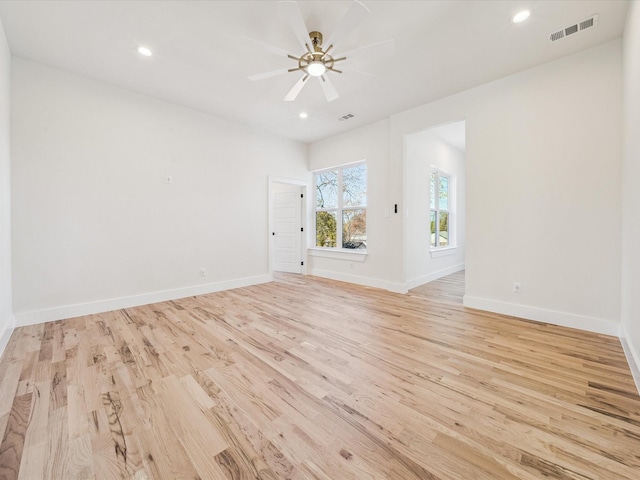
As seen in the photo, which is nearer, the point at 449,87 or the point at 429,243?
the point at 449,87

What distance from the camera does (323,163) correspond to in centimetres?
578

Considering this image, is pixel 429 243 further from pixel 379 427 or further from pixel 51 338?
pixel 51 338

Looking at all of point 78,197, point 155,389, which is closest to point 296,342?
point 155,389

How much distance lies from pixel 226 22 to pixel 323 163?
351 centimetres

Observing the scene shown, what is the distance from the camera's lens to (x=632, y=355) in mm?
2113

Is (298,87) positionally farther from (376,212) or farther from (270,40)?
(376,212)

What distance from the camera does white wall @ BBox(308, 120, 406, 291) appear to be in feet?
15.2

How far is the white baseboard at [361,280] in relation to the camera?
14.9ft

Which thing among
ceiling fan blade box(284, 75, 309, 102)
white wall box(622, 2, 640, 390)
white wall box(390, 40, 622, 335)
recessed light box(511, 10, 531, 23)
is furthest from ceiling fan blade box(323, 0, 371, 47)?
white wall box(390, 40, 622, 335)

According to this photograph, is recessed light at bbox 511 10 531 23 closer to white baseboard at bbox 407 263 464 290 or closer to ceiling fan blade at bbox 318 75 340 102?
ceiling fan blade at bbox 318 75 340 102

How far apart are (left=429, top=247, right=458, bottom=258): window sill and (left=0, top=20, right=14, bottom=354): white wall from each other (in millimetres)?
6019

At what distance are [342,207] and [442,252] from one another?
7.92ft

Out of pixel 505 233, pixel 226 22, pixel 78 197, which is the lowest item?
pixel 505 233

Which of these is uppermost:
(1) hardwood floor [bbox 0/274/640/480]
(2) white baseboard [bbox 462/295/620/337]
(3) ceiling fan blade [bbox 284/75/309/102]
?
(3) ceiling fan blade [bbox 284/75/309/102]
